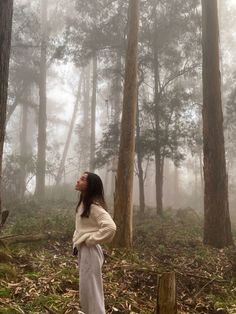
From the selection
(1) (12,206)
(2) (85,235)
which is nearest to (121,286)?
(2) (85,235)

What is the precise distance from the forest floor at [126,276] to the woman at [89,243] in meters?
1.08

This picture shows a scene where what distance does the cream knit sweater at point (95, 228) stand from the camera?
4980 mm

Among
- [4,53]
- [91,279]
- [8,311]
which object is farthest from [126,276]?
[4,53]

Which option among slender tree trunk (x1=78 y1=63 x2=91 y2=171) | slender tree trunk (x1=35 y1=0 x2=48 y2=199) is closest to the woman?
slender tree trunk (x1=35 y1=0 x2=48 y2=199)

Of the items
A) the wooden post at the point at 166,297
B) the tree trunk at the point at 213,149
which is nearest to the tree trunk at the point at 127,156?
the tree trunk at the point at 213,149

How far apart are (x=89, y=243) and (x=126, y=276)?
3416 mm

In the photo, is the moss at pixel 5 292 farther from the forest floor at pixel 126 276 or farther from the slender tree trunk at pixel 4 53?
the slender tree trunk at pixel 4 53

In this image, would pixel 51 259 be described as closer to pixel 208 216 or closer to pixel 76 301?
pixel 76 301

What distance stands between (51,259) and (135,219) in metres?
7.22

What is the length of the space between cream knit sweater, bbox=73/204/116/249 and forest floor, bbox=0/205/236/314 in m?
1.49

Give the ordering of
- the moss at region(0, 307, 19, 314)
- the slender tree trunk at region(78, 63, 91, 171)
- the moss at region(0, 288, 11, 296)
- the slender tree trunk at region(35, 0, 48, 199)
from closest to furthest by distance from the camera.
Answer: the moss at region(0, 307, 19, 314) < the moss at region(0, 288, 11, 296) < the slender tree trunk at region(35, 0, 48, 199) < the slender tree trunk at region(78, 63, 91, 171)

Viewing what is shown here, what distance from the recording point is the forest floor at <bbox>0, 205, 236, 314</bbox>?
21.5 feet

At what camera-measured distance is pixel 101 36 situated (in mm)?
19422

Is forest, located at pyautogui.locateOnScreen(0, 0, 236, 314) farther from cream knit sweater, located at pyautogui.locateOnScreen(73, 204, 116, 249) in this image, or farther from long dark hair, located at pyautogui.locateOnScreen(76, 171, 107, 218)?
long dark hair, located at pyautogui.locateOnScreen(76, 171, 107, 218)
